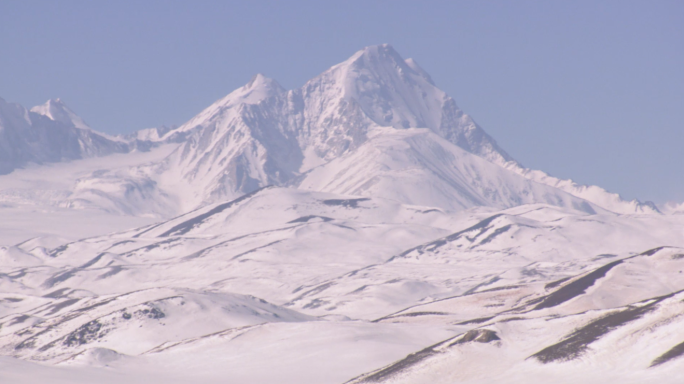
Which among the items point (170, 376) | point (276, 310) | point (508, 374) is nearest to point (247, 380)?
point (170, 376)

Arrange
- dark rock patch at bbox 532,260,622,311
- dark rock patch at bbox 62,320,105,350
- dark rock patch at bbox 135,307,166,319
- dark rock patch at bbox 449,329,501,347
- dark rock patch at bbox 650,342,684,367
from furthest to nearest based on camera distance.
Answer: dark rock patch at bbox 135,307,166,319
dark rock patch at bbox 62,320,105,350
dark rock patch at bbox 532,260,622,311
dark rock patch at bbox 449,329,501,347
dark rock patch at bbox 650,342,684,367

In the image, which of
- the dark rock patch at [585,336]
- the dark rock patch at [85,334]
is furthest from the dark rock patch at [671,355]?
the dark rock patch at [85,334]

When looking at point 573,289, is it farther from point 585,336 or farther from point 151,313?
point 151,313

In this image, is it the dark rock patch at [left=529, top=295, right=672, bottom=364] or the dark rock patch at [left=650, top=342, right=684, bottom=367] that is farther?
the dark rock patch at [left=529, top=295, right=672, bottom=364]

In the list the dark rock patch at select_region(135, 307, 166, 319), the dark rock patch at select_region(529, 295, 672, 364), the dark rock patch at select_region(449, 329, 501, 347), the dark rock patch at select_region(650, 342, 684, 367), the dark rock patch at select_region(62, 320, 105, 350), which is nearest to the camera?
the dark rock patch at select_region(650, 342, 684, 367)

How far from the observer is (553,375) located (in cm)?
7250

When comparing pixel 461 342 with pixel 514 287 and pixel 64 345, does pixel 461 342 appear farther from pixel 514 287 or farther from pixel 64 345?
pixel 64 345

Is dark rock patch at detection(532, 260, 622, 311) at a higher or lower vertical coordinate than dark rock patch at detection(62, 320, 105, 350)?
lower

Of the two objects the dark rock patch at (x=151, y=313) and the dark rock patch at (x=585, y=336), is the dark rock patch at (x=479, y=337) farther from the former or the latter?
the dark rock patch at (x=151, y=313)

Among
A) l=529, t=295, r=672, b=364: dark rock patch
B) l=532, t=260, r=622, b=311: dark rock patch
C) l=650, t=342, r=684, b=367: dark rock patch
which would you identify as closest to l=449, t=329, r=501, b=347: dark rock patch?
l=529, t=295, r=672, b=364: dark rock patch

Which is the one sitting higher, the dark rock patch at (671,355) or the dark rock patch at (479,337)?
the dark rock patch at (479,337)

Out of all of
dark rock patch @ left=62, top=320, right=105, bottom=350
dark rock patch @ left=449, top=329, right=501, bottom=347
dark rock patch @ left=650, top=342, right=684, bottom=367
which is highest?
dark rock patch @ left=62, top=320, right=105, bottom=350

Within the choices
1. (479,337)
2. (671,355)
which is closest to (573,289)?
(479,337)

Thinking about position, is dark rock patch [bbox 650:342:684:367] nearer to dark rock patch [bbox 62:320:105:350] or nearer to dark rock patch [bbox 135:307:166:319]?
dark rock patch [bbox 135:307:166:319]
